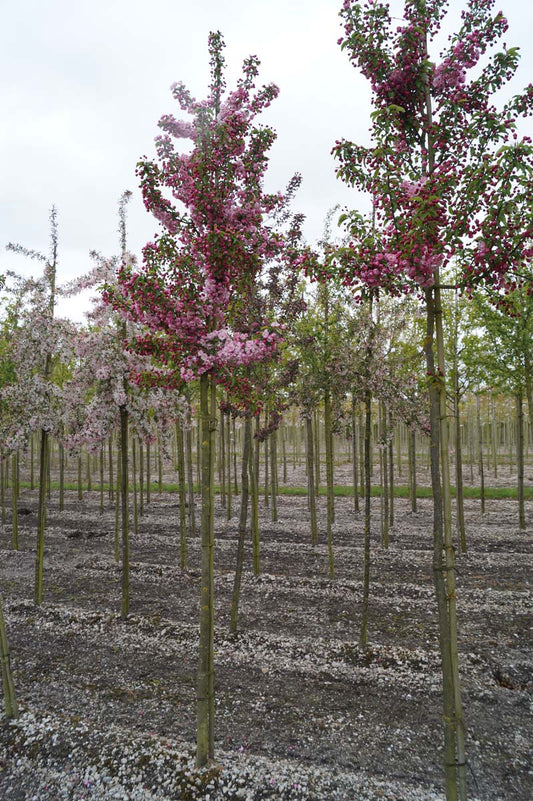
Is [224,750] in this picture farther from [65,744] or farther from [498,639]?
[498,639]

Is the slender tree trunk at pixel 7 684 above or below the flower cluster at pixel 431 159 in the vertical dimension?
below

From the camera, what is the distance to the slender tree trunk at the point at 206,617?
14.2 feet

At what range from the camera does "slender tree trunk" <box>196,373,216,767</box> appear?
4328 millimetres

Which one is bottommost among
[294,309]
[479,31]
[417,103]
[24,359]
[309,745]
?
[309,745]

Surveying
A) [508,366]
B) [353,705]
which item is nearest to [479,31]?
[353,705]

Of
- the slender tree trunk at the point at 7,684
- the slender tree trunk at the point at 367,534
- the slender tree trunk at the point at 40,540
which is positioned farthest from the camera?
the slender tree trunk at the point at 40,540

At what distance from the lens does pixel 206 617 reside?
4.40 meters

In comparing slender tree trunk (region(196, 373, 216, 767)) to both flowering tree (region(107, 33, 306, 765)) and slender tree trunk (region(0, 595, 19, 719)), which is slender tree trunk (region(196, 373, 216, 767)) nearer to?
flowering tree (region(107, 33, 306, 765))

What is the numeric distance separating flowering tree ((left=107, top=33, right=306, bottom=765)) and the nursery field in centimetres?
88

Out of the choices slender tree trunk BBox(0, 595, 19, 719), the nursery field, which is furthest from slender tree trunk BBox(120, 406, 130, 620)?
slender tree trunk BBox(0, 595, 19, 719)

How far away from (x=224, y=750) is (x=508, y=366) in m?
12.8

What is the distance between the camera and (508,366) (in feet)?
46.3

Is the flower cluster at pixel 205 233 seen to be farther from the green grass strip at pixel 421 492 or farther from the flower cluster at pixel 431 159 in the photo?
the green grass strip at pixel 421 492

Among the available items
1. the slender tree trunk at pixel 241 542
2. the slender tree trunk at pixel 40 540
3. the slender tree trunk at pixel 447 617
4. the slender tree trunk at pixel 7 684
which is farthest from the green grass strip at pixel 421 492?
the slender tree trunk at pixel 447 617
